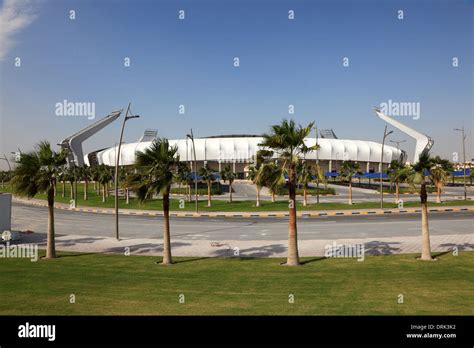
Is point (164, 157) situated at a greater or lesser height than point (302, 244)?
greater

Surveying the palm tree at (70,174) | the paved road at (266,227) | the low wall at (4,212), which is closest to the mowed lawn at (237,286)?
the palm tree at (70,174)

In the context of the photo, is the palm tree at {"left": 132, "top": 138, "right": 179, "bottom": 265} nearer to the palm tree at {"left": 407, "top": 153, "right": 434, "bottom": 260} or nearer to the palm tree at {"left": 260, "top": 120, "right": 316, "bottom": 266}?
the palm tree at {"left": 260, "top": 120, "right": 316, "bottom": 266}

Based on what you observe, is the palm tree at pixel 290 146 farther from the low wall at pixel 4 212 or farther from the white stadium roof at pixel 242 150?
the white stadium roof at pixel 242 150

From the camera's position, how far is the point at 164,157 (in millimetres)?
19203

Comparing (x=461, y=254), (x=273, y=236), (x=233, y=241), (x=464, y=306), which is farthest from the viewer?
(x=273, y=236)

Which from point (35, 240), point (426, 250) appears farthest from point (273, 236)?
point (35, 240)

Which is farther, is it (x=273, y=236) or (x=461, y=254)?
(x=273, y=236)

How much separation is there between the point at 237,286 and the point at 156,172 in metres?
8.00

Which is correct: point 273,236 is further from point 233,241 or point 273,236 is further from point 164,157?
point 164,157

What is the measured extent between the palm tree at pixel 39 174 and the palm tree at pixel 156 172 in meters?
6.63

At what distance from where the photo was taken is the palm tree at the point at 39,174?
21156 mm

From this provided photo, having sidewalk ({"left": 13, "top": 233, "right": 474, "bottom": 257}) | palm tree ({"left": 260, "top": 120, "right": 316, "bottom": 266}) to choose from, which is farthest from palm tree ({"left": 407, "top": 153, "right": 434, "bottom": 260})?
palm tree ({"left": 260, "top": 120, "right": 316, "bottom": 266})
